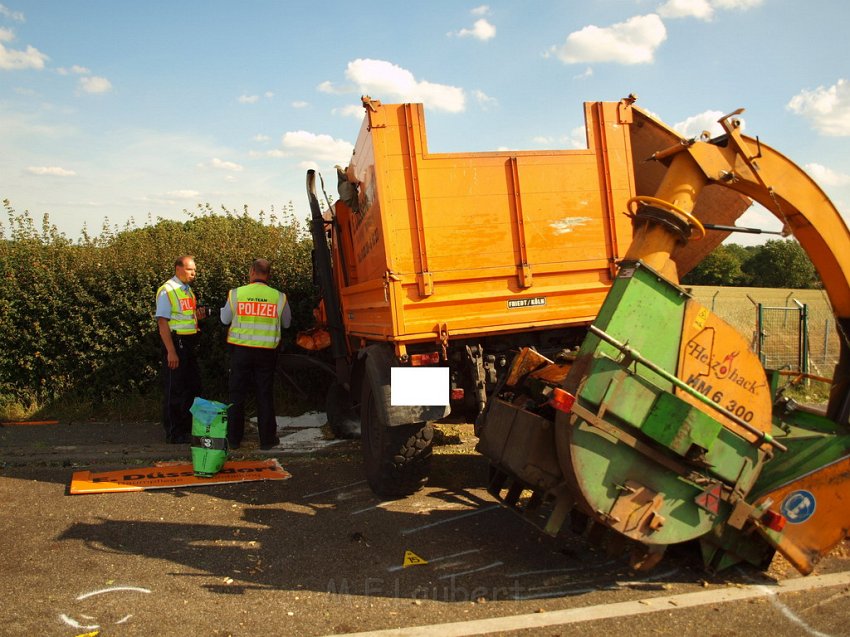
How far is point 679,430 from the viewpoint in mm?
3314

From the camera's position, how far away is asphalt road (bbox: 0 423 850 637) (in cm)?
325

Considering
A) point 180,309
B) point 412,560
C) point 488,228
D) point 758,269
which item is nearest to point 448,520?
point 412,560

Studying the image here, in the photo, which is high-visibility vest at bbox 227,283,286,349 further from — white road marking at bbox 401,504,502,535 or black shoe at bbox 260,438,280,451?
white road marking at bbox 401,504,502,535

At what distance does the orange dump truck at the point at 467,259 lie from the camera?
4660 millimetres

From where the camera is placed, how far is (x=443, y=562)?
3.95 meters

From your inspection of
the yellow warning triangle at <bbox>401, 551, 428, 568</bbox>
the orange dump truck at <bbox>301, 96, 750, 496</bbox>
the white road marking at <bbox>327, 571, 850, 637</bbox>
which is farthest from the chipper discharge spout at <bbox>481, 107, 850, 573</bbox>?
the orange dump truck at <bbox>301, 96, 750, 496</bbox>

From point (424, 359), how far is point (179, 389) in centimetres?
340

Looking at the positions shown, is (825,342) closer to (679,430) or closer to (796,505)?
(796,505)

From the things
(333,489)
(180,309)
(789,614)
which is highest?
(180,309)

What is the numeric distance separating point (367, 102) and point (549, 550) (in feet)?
10.6

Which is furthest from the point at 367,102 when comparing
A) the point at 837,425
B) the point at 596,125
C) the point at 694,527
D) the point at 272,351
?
the point at 837,425

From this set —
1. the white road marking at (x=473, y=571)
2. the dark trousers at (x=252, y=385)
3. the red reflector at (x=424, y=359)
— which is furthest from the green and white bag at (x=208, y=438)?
the white road marking at (x=473, y=571)

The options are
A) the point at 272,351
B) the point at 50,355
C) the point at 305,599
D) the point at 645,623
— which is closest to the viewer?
the point at 645,623

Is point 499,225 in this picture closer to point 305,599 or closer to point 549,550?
point 549,550
